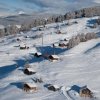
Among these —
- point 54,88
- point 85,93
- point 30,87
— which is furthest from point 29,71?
point 85,93

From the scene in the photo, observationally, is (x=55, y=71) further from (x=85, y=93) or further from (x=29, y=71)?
(x=85, y=93)

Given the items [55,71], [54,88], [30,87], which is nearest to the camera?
[54,88]

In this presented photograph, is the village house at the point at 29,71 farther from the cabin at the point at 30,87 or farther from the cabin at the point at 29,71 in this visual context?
the cabin at the point at 30,87

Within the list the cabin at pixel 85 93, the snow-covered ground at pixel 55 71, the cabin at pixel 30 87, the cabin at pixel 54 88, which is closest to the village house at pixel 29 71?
the snow-covered ground at pixel 55 71

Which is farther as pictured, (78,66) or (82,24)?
(82,24)

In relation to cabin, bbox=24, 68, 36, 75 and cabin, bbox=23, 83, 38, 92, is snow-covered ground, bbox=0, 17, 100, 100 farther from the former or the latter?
cabin, bbox=24, 68, 36, 75

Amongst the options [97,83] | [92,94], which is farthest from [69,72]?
[92,94]

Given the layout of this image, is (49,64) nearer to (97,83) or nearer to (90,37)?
(97,83)

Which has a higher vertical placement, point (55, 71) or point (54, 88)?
point (55, 71)

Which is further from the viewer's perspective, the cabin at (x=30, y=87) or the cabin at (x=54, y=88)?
the cabin at (x=30, y=87)

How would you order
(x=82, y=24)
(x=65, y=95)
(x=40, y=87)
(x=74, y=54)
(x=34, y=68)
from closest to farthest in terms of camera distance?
(x=65, y=95) → (x=40, y=87) → (x=34, y=68) → (x=74, y=54) → (x=82, y=24)

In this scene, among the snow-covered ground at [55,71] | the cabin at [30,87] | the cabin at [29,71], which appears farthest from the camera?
the cabin at [29,71]
